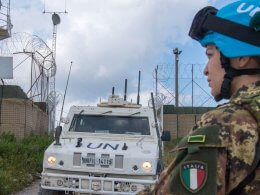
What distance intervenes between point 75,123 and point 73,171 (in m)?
1.58

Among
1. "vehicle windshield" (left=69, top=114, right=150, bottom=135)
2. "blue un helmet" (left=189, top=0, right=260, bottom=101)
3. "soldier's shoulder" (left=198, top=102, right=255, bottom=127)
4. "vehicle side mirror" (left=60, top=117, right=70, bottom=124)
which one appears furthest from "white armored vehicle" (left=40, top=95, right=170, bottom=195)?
"soldier's shoulder" (left=198, top=102, right=255, bottom=127)

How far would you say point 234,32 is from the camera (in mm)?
1470

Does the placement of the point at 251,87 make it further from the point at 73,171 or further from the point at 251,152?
the point at 73,171

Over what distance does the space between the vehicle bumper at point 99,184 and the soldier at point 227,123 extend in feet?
19.8

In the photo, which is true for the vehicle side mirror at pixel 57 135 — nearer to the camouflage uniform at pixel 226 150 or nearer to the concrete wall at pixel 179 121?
the camouflage uniform at pixel 226 150

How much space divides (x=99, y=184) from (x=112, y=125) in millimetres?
1557

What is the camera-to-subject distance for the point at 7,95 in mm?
20172

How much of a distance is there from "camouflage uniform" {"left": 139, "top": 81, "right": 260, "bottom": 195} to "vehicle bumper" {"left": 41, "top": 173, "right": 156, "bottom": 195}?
6125 millimetres

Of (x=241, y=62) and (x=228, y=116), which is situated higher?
(x=241, y=62)

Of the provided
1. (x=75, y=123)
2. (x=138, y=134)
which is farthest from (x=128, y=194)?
(x=75, y=123)

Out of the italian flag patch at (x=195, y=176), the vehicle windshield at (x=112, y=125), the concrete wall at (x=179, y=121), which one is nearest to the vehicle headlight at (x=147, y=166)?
the vehicle windshield at (x=112, y=125)

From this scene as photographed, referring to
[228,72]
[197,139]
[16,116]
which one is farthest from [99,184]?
[16,116]

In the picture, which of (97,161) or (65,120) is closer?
(97,161)

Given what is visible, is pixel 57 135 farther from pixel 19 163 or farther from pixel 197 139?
pixel 197 139
